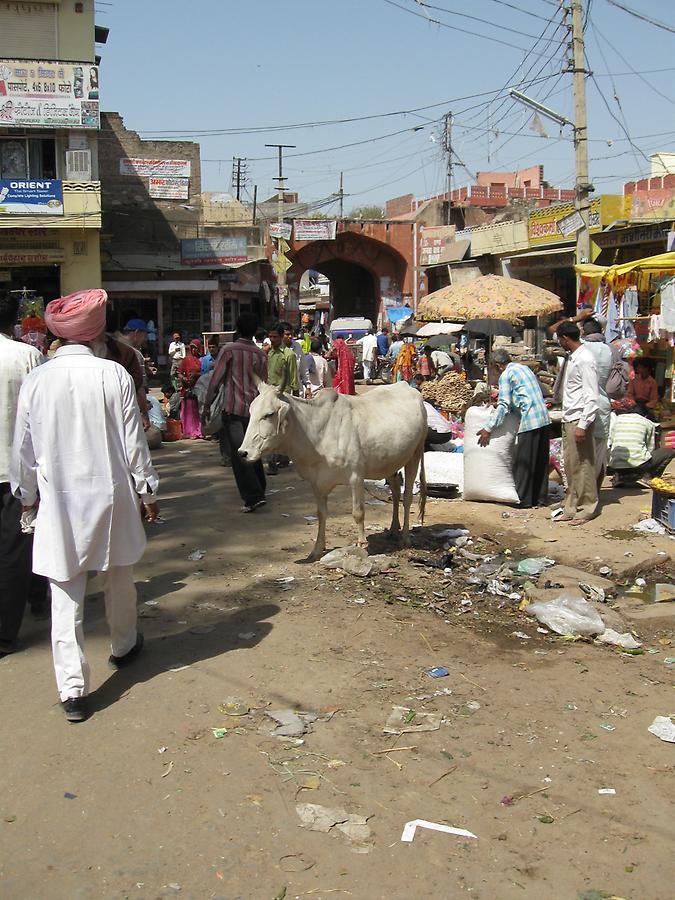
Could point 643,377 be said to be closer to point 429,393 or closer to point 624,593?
point 429,393

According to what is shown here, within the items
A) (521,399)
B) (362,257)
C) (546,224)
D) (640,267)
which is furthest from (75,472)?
(362,257)

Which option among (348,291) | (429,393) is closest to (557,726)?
(429,393)

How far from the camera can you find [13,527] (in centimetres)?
477

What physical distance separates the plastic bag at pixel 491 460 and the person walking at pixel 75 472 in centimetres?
510

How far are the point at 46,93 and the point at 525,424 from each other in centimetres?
1920

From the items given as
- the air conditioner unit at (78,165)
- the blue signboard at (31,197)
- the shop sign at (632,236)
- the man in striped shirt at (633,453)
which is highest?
the air conditioner unit at (78,165)

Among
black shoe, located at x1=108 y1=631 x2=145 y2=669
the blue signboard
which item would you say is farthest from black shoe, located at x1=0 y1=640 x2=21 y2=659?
the blue signboard

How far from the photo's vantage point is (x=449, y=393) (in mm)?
15547

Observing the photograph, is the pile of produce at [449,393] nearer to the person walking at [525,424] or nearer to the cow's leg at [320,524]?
the person walking at [525,424]

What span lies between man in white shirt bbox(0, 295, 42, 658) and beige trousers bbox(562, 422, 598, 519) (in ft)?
16.4

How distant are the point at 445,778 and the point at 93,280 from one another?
896 inches

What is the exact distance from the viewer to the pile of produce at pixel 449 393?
1519 cm

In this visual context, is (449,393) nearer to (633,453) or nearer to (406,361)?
(406,361)

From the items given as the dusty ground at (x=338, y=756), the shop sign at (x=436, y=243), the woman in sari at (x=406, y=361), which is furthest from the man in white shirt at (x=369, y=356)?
the dusty ground at (x=338, y=756)
